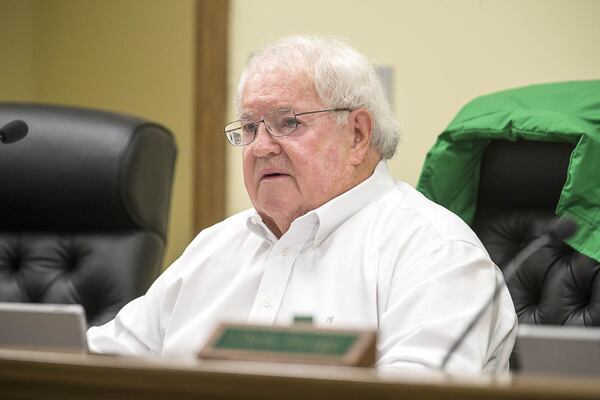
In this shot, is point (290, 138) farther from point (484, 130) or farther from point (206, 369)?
point (206, 369)

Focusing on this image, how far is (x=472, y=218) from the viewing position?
2098mm

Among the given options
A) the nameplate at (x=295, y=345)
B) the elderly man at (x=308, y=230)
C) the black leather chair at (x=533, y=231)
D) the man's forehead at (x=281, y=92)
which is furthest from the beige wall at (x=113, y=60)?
the nameplate at (x=295, y=345)

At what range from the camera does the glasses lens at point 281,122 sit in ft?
6.45

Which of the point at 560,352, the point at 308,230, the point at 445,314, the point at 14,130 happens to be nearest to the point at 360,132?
the point at 308,230

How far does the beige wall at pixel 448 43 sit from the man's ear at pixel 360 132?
21.4 inches

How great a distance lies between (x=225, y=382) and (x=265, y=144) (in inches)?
45.3

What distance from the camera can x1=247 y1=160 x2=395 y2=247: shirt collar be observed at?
6.28 feet

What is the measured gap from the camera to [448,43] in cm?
252

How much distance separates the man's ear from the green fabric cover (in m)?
0.18

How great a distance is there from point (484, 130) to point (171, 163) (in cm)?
80

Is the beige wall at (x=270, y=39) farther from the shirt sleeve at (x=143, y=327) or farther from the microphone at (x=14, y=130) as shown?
the microphone at (x=14, y=130)

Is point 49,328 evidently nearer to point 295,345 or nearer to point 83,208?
point 295,345

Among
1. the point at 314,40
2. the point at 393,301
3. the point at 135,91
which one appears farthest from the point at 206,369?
the point at 135,91

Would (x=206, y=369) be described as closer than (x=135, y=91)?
Yes
